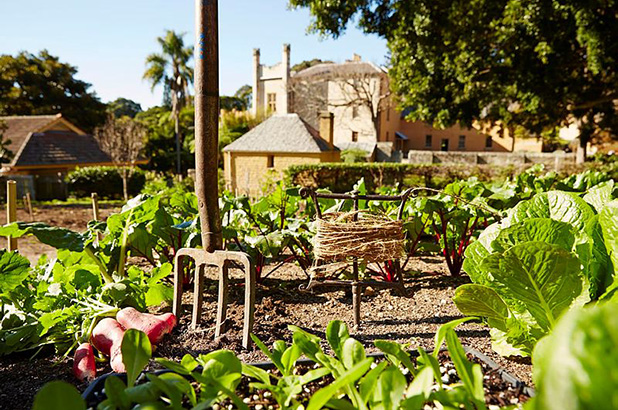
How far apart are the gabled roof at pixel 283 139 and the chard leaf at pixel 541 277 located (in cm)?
1474

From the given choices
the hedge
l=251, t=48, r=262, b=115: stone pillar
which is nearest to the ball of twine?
the hedge

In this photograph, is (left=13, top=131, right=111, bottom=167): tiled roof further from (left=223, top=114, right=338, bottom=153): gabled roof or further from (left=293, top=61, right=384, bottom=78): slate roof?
Answer: (left=293, top=61, right=384, bottom=78): slate roof

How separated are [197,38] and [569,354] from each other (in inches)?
69.7

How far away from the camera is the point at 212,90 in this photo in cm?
179

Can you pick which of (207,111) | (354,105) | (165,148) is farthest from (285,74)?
(207,111)

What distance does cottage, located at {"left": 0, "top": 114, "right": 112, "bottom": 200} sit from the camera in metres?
16.6

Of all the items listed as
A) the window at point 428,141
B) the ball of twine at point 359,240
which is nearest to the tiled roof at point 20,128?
the ball of twine at point 359,240

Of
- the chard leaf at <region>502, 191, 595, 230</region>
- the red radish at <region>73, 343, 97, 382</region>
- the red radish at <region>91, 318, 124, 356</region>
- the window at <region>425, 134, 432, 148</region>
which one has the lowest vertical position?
the red radish at <region>73, 343, 97, 382</region>

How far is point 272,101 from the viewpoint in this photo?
3559 cm

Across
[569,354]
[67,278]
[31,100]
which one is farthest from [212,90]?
[31,100]

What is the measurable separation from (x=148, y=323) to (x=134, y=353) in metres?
1.03

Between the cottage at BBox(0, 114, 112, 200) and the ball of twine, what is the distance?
55.2ft

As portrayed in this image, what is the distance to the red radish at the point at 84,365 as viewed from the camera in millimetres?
1683

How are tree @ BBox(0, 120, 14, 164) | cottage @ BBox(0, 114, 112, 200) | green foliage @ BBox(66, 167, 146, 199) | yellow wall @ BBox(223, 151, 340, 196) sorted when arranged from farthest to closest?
green foliage @ BBox(66, 167, 146, 199) → cottage @ BBox(0, 114, 112, 200) → yellow wall @ BBox(223, 151, 340, 196) → tree @ BBox(0, 120, 14, 164)
